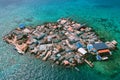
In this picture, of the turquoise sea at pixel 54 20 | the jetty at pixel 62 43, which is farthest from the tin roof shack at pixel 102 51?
the turquoise sea at pixel 54 20

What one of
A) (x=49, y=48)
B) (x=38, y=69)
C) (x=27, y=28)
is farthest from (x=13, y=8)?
(x=38, y=69)

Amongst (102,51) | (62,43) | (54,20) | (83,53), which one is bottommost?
(102,51)

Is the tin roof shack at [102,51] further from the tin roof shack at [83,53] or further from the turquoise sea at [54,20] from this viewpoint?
the tin roof shack at [83,53]

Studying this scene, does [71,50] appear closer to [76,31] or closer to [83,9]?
[76,31]

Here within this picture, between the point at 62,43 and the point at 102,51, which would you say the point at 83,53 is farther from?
the point at 62,43

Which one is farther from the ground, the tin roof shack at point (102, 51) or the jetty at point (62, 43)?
the jetty at point (62, 43)

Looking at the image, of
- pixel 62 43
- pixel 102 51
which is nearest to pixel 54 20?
pixel 62 43

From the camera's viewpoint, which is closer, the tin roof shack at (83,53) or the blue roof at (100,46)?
the tin roof shack at (83,53)
